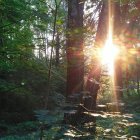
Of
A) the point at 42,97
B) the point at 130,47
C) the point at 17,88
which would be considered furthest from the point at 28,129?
the point at 130,47

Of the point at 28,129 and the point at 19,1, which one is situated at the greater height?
the point at 19,1

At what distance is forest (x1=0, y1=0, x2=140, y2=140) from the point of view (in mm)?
4238

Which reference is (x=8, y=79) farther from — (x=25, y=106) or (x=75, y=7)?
(x=75, y=7)

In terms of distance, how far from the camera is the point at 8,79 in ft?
47.0

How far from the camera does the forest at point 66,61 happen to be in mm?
4238

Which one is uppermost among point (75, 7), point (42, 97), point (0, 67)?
point (75, 7)

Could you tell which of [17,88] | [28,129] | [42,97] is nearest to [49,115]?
[28,129]

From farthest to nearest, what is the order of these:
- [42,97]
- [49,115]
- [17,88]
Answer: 1. [42,97]
2. [17,88]
3. [49,115]

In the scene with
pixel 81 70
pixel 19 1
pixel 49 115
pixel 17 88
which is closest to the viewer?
pixel 49 115

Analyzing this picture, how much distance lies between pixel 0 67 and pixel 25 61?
956 millimetres

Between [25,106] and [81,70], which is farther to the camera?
[25,106]

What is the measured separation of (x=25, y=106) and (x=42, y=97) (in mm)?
1335

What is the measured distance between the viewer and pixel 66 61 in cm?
887

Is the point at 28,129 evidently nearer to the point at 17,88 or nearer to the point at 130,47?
the point at 17,88
